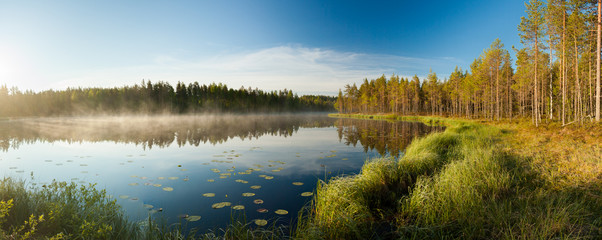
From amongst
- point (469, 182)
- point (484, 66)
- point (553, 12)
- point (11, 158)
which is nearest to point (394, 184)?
point (469, 182)

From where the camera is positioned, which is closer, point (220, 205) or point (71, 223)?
point (71, 223)

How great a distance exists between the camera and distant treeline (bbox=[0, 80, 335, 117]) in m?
92.9

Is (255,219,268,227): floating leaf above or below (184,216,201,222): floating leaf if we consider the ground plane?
below

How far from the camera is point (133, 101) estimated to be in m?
94.9

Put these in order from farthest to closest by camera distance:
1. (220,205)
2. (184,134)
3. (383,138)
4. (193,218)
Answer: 1. (184,134)
2. (383,138)
3. (220,205)
4. (193,218)

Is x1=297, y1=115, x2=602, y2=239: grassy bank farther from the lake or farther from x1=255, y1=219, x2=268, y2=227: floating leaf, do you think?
the lake

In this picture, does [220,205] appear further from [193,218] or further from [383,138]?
[383,138]

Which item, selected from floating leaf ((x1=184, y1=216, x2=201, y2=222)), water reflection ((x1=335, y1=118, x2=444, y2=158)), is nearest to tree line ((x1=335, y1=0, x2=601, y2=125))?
water reflection ((x1=335, y1=118, x2=444, y2=158))

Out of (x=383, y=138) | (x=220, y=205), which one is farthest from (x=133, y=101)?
(x=220, y=205)

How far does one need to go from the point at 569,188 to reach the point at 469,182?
2.40 meters

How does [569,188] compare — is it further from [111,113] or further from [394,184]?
[111,113]

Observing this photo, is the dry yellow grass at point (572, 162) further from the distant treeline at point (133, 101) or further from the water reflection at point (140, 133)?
the distant treeline at point (133, 101)

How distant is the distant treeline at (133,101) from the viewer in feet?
305

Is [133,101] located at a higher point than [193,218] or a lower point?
higher
